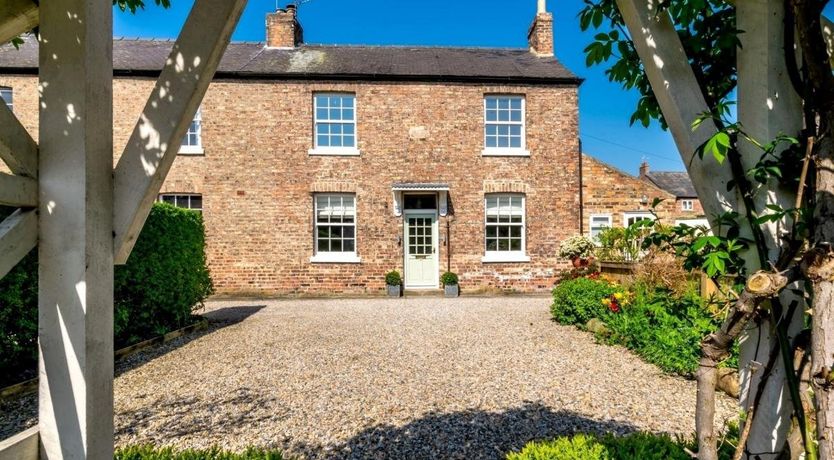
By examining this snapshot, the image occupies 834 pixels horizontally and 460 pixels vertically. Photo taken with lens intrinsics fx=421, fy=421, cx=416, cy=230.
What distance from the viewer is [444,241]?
1235 cm

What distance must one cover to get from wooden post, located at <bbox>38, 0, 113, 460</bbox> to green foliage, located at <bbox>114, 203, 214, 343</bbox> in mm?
5037

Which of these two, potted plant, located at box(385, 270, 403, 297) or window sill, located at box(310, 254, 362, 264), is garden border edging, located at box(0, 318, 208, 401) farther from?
potted plant, located at box(385, 270, 403, 297)

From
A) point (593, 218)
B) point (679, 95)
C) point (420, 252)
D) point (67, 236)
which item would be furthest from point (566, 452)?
point (593, 218)

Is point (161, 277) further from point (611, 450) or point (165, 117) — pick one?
point (611, 450)

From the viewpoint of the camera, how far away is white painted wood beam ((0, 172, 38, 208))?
3.76 ft

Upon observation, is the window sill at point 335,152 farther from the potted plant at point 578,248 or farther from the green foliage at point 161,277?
the potted plant at point 578,248

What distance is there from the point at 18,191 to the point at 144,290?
5923 mm

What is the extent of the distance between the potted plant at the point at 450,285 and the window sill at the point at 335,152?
4430mm

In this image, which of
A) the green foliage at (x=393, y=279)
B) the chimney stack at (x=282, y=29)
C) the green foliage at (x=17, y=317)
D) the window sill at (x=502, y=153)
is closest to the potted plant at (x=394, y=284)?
the green foliage at (x=393, y=279)

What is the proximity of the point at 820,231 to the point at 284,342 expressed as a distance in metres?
6.43

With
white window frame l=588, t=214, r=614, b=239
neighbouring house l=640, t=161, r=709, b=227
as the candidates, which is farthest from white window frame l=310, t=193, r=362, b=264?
neighbouring house l=640, t=161, r=709, b=227

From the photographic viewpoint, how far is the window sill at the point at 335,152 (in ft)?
40.1

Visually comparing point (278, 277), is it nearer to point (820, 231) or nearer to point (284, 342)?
point (284, 342)

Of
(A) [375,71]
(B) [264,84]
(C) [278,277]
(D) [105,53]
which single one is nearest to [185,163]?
(B) [264,84]
